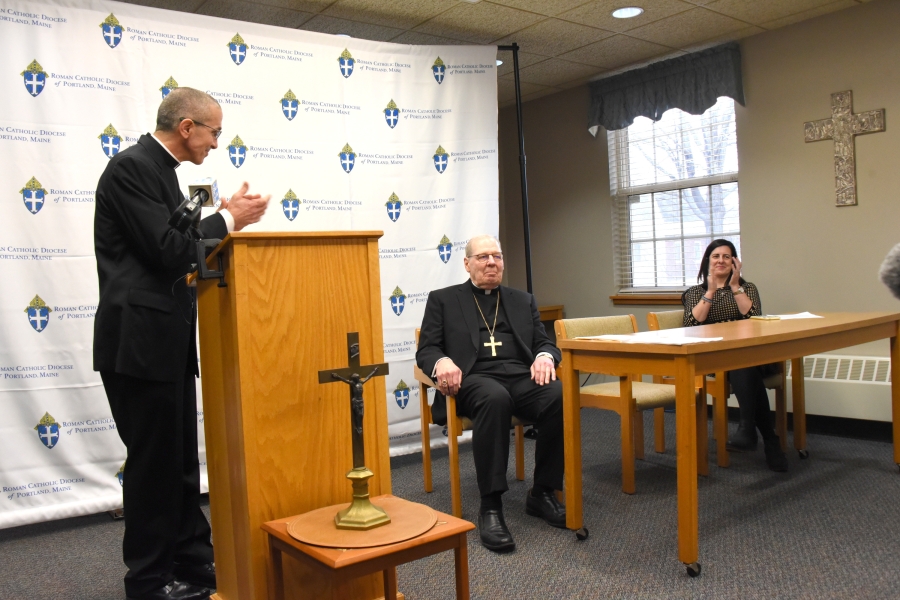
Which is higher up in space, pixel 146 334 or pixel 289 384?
pixel 146 334

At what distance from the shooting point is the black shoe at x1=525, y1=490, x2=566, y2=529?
2795 millimetres

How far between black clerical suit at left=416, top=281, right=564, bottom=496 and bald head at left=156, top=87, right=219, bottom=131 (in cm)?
132

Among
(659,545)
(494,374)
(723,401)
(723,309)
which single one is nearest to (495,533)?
(659,545)

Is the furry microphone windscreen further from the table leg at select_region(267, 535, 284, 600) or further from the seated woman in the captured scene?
the seated woman

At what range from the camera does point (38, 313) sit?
3.18m

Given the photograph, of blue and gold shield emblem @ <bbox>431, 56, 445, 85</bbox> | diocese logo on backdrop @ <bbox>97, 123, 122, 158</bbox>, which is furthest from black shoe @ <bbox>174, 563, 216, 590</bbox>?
blue and gold shield emblem @ <bbox>431, 56, 445, 85</bbox>

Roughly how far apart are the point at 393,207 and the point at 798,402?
91.3 inches

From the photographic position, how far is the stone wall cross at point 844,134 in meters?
4.18

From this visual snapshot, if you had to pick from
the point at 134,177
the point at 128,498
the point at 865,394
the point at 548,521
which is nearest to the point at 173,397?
the point at 128,498

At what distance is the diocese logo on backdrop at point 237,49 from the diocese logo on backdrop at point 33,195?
3.49 feet

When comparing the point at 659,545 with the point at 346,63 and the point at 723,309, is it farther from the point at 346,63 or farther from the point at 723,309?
the point at 346,63

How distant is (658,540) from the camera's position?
8.64ft

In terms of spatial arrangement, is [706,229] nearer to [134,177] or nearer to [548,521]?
[548,521]

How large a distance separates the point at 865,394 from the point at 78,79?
4244 mm
